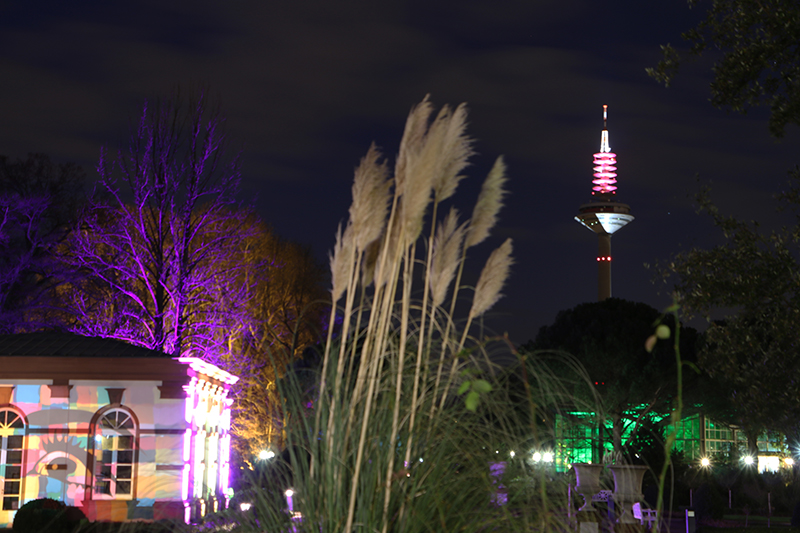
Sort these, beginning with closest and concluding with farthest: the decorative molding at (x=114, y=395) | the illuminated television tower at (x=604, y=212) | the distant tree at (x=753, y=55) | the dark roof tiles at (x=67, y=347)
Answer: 1. the distant tree at (x=753, y=55)
2. the decorative molding at (x=114, y=395)
3. the dark roof tiles at (x=67, y=347)
4. the illuminated television tower at (x=604, y=212)

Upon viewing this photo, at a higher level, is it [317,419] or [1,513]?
[317,419]

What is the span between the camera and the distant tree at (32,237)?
25.0 meters

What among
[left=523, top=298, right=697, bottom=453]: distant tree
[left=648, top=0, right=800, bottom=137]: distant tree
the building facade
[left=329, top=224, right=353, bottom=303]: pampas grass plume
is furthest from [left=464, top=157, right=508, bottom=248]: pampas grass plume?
[left=523, top=298, right=697, bottom=453]: distant tree

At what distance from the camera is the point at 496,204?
3600mm

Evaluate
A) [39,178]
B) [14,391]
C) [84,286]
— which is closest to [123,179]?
[84,286]

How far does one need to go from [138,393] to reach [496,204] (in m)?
11.8

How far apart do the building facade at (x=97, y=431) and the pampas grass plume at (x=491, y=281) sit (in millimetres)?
10990

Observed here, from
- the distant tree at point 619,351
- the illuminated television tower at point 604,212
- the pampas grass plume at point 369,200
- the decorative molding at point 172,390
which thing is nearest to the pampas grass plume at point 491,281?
the pampas grass plume at point 369,200

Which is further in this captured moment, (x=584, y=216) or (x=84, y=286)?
(x=584, y=216)

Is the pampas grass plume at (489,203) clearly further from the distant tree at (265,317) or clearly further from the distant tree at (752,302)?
the distant tree at (265,317)

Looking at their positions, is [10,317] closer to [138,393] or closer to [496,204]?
[138,393]

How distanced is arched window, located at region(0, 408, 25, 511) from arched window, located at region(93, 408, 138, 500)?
126 cm

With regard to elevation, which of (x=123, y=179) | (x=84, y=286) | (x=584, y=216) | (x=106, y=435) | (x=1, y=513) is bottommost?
(x=1, y=513)

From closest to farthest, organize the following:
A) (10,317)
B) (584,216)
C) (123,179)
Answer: (123,179) < (10,317) < (584,216)
